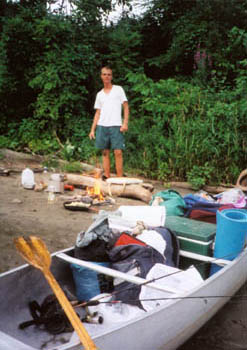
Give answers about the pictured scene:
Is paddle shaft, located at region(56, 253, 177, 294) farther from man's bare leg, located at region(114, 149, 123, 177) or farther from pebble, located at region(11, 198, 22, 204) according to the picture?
man's bare leg, located at region(114, 149, 123, 177)

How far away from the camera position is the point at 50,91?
32.9 ft

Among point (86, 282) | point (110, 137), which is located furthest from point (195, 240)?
point (110, 137)

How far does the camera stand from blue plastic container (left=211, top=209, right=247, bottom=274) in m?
3.01

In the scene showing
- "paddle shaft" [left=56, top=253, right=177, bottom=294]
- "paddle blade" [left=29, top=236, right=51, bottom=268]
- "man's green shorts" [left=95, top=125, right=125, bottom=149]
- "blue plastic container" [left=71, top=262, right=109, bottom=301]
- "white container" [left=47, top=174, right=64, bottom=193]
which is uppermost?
"man's green shorts" [left=95, top=125, right=125, bottom=149]

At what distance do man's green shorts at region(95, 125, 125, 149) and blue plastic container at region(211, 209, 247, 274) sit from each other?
4.02 metres

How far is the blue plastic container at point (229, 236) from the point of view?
3014 millimetres

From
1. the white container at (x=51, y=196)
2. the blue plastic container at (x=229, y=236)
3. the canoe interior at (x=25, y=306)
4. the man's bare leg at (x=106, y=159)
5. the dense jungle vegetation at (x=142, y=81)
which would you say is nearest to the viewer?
the canoe interior at (x=25, y=306)

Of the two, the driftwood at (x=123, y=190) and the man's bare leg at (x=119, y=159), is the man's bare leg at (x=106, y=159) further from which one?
the driftwood at (x=123, y=190)

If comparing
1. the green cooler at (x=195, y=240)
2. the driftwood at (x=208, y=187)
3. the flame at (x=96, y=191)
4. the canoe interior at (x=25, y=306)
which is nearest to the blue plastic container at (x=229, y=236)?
the green cooler at (x=195, y=240)

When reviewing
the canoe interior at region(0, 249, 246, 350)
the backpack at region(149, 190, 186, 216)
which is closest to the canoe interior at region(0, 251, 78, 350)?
the canoe interior at region(0, 249, 246, 350)

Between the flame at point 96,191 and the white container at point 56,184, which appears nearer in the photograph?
the flame at point 96,191

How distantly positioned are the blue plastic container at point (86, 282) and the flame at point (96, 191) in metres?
3.25

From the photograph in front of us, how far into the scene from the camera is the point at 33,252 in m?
2.39

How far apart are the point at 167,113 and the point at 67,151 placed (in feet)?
8.67
